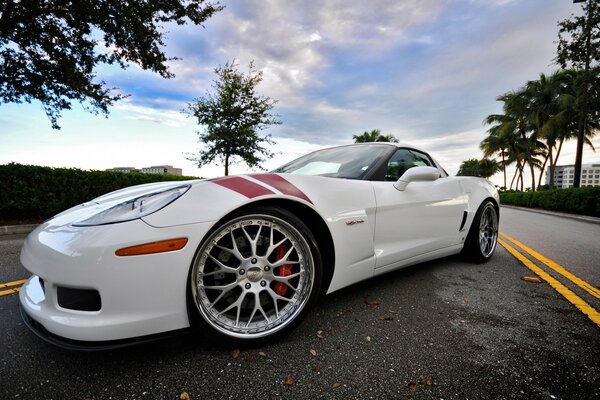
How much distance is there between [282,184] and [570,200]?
16.9 meters

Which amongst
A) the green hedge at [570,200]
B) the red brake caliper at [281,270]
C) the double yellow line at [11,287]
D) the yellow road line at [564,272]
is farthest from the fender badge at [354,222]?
the green hedge at [570,200]

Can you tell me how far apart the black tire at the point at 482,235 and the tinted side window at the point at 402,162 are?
82 cm

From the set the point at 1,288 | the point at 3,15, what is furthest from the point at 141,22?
the point at 1,288

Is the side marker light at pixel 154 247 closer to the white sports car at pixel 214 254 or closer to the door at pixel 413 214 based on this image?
the white sports car at pixel 214 254

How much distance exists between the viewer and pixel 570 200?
44.9 feet

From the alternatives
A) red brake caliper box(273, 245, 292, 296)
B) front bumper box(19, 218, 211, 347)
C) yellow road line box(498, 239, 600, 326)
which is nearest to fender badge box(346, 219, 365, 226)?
red brake caliper box(273, 245, 292, 296)

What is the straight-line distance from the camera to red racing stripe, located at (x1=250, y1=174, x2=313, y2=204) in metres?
1.71

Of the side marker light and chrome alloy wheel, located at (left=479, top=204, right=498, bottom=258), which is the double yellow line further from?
chrome alloy wheel, located at (left=479, top=204, right=498, bottom=258)

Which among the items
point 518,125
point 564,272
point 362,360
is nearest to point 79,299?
point 362,360

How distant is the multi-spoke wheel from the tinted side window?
1056mm

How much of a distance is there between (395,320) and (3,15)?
39.5 ft

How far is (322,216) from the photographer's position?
5.90 ft

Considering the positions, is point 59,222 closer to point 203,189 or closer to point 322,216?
point 203,189

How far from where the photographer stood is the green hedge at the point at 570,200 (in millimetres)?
11945
